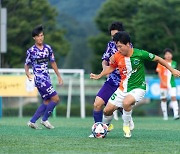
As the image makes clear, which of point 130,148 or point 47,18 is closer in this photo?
point 130,148

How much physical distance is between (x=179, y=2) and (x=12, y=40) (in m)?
11.3

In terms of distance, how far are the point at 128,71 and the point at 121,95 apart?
401 millimetres

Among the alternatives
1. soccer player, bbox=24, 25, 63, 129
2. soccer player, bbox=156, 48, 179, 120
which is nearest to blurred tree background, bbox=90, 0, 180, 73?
soccer player, bbox=156, 48, 179, 120

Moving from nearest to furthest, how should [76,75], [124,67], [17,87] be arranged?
[124,67]
[17,87]
[76,75]

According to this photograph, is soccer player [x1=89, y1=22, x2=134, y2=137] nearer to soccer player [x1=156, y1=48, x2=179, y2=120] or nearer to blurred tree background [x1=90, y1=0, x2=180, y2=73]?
soccer player [x1=156, y1=48, x2=179, y2=120]

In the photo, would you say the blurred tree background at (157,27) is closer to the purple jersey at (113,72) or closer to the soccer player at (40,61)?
the soccer player at (40,61)

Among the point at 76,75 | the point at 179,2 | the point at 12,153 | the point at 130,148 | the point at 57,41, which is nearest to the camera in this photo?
the point at 12,153

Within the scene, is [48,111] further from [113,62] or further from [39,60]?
[113,62]

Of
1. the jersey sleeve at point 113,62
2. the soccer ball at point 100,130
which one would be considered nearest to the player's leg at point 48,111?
the soccer ball at point 100,130

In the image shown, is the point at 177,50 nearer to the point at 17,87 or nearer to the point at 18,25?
the point at 18,25

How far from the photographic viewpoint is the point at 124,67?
35.1 ft

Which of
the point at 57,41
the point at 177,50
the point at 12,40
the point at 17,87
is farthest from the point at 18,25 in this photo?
the point at 17,87

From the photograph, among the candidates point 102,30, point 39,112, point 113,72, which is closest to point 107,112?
point 113,72

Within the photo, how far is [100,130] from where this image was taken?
10820 millimetres
